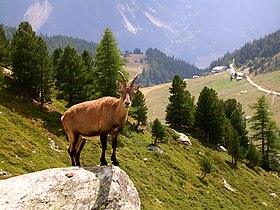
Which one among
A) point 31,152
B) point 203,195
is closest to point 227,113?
point 203,195

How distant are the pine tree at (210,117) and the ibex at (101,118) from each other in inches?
2406

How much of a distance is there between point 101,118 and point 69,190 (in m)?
2.85

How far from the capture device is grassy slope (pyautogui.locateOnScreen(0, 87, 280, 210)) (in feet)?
99.9

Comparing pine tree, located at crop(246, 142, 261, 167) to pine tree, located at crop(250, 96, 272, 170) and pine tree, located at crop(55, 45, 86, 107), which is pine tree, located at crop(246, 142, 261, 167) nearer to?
pine tree, located at crop(250, 96, 272, 170)

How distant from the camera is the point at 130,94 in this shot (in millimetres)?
11875

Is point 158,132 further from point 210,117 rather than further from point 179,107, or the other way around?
point 210,117

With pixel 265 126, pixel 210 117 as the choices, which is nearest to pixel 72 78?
pixel 210 117

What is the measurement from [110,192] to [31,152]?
67.9 feet

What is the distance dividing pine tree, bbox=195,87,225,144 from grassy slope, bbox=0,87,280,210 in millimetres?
13587

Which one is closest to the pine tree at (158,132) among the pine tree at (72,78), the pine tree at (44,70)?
the pine tree at (72,78)

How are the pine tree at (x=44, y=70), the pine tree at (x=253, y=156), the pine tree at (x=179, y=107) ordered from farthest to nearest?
1. the pine tree at (x=179, y=107)
2. the pine tree at (x=253, y=156)
3. the pine tree at (x=44, y=70)

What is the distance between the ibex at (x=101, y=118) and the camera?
12.0m

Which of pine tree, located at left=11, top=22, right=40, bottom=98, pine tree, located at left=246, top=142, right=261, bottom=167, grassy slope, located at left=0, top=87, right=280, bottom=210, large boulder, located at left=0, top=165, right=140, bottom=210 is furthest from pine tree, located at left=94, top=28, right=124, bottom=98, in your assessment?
pine tree, located at left=246, top=142, right=261, bottom=167

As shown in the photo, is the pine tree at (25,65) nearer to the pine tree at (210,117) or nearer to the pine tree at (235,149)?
the pine tree at (235,149)
